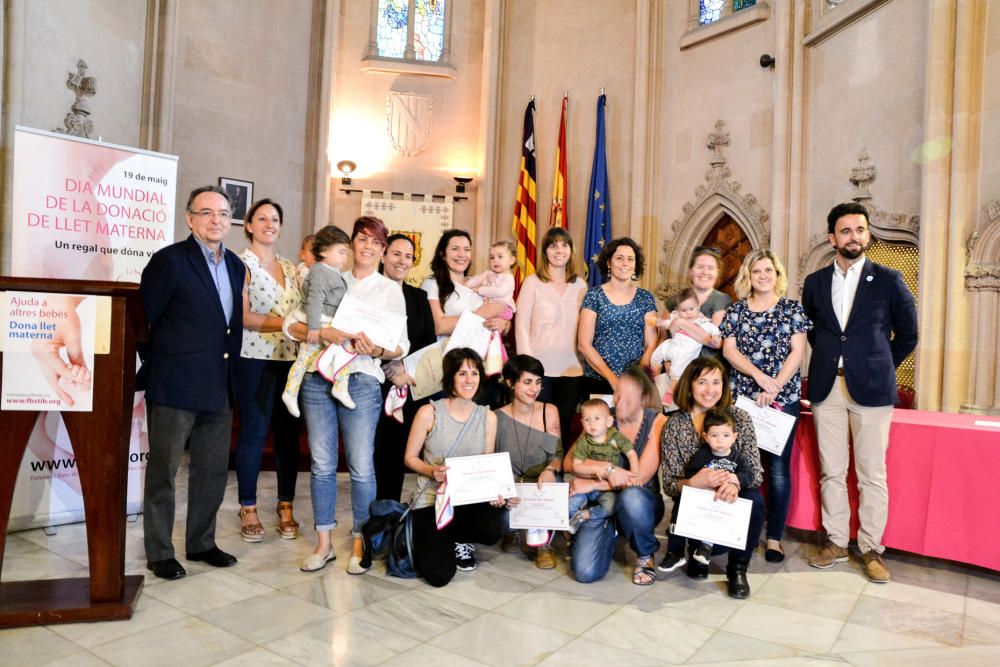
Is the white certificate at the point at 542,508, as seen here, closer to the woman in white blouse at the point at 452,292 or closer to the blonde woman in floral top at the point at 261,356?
the woman in white blouse at the point at 452,292

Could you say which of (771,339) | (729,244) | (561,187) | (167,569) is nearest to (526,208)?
(561,187)

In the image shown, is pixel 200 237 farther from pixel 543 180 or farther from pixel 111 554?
pixel 543 180

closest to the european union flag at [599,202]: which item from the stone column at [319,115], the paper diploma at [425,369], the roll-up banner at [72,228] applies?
the stone column at [319,115]

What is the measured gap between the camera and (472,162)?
394 inches

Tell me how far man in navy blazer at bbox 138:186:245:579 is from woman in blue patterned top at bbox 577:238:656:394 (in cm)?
176

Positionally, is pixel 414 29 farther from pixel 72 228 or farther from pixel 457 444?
pixel 457 444

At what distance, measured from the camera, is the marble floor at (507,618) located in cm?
240

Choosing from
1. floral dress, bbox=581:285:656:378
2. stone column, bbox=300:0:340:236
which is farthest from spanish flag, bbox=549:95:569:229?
floral dress, bbox=581:285:656:378

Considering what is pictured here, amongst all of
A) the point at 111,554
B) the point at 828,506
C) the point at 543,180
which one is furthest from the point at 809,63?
the point at 111,554

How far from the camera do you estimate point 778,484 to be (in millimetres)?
3646

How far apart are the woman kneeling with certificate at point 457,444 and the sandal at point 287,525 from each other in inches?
34.4

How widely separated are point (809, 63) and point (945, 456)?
5.55 m

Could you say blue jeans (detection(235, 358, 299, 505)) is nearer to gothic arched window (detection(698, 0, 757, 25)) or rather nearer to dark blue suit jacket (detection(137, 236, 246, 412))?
dark blue suit jacket (detection(137, 236, 246, 412))

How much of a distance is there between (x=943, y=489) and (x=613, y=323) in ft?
5.77
